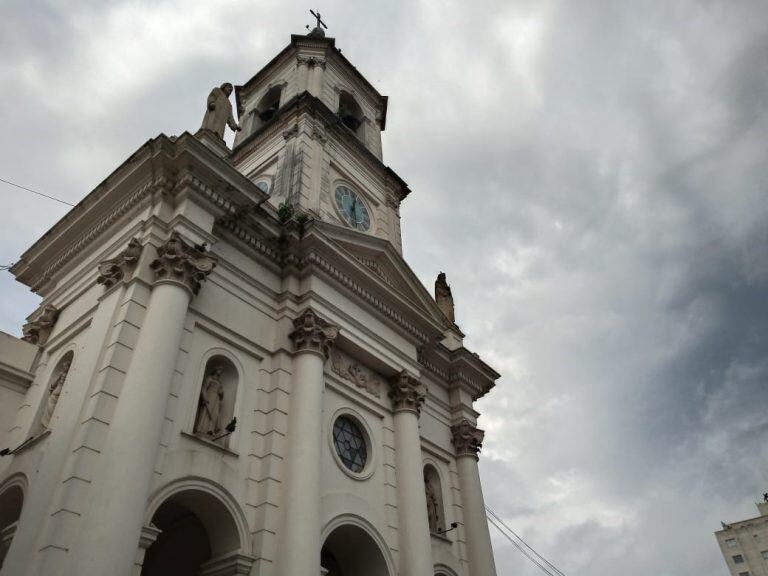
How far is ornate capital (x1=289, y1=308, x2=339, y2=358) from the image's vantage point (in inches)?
609

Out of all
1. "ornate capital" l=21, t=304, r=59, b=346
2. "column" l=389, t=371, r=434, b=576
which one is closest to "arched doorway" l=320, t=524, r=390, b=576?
"column" l=389, t=371, r=434, b=576

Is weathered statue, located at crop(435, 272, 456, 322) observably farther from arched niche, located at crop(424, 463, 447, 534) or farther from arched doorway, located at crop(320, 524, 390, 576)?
arched doorway, located at crop(320, 524, 390, 576)

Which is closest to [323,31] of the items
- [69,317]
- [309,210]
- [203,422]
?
[309,210]

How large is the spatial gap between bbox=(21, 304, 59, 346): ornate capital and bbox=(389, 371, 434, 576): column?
9211 mm

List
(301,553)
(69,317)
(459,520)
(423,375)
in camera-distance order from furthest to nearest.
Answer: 1. (423,375)
2. (459,520)
3. (69,317)
4. (301,553)

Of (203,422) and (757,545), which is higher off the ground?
(757,545)

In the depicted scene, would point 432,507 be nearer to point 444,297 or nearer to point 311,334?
point 311,334

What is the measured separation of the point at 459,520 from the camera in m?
19.3

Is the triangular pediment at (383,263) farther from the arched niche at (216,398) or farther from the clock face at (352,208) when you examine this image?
the arched niche at (216,398)

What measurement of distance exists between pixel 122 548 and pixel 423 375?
1301 centimetres

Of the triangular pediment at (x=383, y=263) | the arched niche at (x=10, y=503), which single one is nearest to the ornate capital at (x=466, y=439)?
the triangular pediment at (x=383, y=263)

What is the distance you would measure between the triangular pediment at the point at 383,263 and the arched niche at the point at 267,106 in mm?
11354

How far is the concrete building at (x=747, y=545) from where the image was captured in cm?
6869

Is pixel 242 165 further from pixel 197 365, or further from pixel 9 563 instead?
pixel 9 563
